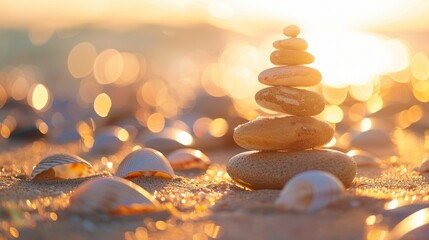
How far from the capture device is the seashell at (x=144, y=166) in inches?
193

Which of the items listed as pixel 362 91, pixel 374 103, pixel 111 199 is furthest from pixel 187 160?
pixel 362 91

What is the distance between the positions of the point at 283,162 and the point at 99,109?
885 cm

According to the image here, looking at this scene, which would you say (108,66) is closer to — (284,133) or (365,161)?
(365,161)

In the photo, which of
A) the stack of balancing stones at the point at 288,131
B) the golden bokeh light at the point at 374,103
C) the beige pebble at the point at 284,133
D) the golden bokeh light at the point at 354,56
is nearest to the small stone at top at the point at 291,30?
the stack of balancing stones at the point at 288,131

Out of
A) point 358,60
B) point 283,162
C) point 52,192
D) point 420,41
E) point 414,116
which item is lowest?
point 52,192

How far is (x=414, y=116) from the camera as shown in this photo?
39.2ft

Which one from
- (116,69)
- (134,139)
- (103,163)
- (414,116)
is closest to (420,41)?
(116,69)

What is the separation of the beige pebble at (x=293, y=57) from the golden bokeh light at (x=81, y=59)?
74.4ft

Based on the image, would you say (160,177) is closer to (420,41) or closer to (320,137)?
(320,137)

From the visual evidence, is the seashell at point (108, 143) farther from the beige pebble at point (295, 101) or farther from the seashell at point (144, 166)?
the beige pebble at point (295, 101)

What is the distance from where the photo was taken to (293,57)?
187 inches

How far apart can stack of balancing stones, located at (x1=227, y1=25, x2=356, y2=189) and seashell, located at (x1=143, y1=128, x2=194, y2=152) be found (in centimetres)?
305

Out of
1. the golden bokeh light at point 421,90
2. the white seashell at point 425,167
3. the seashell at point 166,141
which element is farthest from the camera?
the golden bokeh light at point 421,90

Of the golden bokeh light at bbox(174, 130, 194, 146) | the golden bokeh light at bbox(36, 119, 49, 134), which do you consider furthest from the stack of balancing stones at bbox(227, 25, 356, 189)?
the golden bokeh light at bbox(36, 119, 49, 134)
